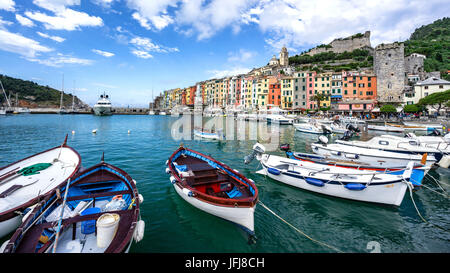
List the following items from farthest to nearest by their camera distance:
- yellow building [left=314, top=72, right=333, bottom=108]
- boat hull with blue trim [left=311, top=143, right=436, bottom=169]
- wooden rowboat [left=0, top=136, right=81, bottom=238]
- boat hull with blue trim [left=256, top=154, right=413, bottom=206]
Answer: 1. yellow building [left=314, top=72, right=333, bottom=108]
2. boat hull with blue trim [left=311, top=143, right=436, bottom=169]
3. boat hull with blue trim [left=256, top=154, right=413, bottom=206]
4. wooden rowboat [left=0, top=136, right=81, bottom=238]

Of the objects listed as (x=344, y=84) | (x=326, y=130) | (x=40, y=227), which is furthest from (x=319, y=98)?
(x=40, y=227)

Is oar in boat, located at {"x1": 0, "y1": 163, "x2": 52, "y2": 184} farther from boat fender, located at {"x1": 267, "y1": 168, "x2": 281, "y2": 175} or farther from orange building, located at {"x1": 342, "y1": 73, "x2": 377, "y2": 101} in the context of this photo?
orange building, located at {"x1": 342, "y1": 73, "x2": 377, "y2": 101}

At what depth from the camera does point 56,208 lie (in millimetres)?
6488

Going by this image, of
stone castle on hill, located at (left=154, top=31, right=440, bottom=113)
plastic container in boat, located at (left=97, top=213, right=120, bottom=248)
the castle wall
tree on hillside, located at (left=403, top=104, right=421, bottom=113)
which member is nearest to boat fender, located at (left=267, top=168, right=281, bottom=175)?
plastic container in boat, located at (left=97, top=213, right=120, bottom=248)

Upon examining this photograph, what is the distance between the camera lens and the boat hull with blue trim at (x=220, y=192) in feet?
21.6

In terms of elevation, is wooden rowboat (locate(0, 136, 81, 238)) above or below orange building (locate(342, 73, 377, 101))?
below

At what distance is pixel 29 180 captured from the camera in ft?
28.9

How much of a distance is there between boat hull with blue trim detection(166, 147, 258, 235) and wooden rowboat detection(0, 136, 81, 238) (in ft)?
16.6

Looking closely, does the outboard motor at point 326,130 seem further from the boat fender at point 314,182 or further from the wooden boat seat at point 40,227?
the wooden boat seat at point 40,227

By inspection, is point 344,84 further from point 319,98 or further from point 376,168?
point 376,168

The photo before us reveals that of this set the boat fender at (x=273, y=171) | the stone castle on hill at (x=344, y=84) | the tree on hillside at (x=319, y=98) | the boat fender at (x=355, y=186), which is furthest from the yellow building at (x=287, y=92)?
the boat fender at (x=355, y=186)

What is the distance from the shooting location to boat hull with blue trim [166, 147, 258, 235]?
657 centimetres
